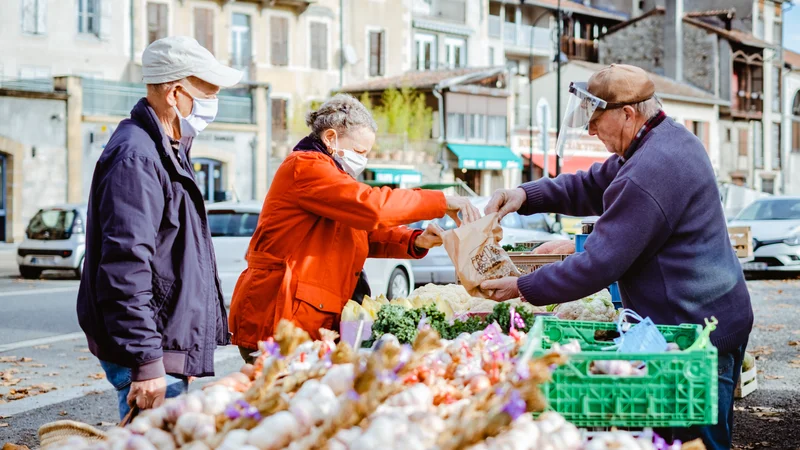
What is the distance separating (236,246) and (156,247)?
10.8 meters

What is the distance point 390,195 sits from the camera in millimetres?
4203

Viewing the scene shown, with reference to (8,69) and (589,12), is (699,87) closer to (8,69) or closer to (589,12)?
(589,12)

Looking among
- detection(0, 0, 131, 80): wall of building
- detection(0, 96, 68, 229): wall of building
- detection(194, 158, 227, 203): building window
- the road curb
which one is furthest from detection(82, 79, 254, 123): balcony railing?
Answer: the road curb

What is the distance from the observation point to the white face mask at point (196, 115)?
382 centimetres

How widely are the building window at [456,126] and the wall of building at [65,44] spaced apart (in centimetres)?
1450

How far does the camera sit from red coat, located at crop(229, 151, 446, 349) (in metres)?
4.14

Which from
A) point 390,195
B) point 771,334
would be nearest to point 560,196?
point 390,195

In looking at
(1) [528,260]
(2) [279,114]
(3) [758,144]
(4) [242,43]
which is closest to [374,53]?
(2) [279,114]

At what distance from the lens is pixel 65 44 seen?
36281mm

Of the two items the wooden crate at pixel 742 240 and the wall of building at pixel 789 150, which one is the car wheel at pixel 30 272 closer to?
the wooden crate at pixel 742 240

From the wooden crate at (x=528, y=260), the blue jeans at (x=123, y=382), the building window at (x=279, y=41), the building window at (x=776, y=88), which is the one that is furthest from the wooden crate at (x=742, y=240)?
the building window at (x=776, y=88)

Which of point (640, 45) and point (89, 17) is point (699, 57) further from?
point (89, 17)

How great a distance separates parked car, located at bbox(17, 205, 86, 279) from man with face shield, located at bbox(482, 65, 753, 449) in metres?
17.4

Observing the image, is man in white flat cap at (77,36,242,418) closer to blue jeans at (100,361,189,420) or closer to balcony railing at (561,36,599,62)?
blue jeans at (100,361,189,420)
